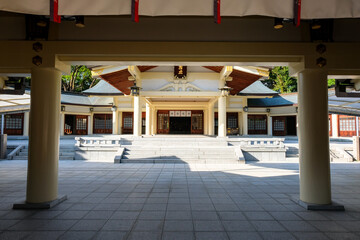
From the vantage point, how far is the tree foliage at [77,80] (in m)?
31.6

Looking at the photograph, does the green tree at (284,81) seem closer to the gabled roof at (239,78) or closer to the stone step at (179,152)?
the gabled roof at (239,78)

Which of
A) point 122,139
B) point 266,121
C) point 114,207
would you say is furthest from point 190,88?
point 266,121

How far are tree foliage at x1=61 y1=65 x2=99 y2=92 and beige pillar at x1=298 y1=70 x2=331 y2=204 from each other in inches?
1272

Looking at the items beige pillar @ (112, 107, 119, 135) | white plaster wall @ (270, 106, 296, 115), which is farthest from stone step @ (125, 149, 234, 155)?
white plaster wall @ (270, 106, 296, 115)

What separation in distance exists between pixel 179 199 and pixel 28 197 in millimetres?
3276

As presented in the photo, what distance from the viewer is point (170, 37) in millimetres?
4680

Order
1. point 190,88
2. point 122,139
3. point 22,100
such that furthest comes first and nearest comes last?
point 190,88, point 122,139, point 22,100

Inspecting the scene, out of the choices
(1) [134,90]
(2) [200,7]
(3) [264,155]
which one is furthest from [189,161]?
(2) [200,7]

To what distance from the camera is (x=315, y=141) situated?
4.49 m

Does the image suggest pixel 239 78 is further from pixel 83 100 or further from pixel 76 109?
pixel 83 100

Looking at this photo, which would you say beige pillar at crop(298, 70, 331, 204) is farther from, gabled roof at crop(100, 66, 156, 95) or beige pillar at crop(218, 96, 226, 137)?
gabled roof at crop(100, 66, 156, 95)

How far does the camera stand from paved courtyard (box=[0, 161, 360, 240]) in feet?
11.2

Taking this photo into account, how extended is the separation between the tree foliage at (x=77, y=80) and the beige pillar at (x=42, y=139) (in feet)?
97.3

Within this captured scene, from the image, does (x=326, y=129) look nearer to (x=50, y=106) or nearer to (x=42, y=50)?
(x=50, y=106)
